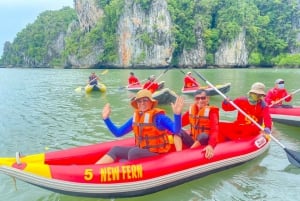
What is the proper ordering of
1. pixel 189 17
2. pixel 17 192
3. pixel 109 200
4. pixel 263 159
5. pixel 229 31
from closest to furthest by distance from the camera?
1. pixel 109 200
2. pixel 17 192
3. pixel 263 159
4. pixel 229 31
5. pixel 189 17

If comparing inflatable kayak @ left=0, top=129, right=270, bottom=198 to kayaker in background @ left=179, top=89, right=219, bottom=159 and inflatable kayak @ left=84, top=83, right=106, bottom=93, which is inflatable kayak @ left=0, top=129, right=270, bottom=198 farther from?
inflatable kayak @ left=84, top=83, right=106, bottom=93

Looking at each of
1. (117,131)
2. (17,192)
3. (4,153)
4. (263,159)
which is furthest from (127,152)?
(4,153)

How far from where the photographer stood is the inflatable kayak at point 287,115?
349 inches

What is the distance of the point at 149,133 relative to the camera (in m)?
5.03

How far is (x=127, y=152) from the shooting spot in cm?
515

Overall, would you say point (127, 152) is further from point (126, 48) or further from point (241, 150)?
point (126, 48)

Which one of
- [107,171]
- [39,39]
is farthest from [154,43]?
[107,171]

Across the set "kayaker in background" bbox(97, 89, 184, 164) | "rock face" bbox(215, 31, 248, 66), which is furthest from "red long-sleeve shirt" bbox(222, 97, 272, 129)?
"rock face" bbox(215, 31, 248, 66)

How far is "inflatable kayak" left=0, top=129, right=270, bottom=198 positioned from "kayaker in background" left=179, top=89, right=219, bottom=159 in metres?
0.22

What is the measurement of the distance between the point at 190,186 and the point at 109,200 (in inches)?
51.3

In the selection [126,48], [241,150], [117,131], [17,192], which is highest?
[126,48]

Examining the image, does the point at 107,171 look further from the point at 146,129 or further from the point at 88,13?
the point at 88,13

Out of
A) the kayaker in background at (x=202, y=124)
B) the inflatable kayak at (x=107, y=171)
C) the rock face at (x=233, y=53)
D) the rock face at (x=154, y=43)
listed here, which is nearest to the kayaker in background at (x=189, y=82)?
the kayaker in background at (x=202, y=124)

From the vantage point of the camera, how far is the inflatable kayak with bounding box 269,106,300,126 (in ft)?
29.1
